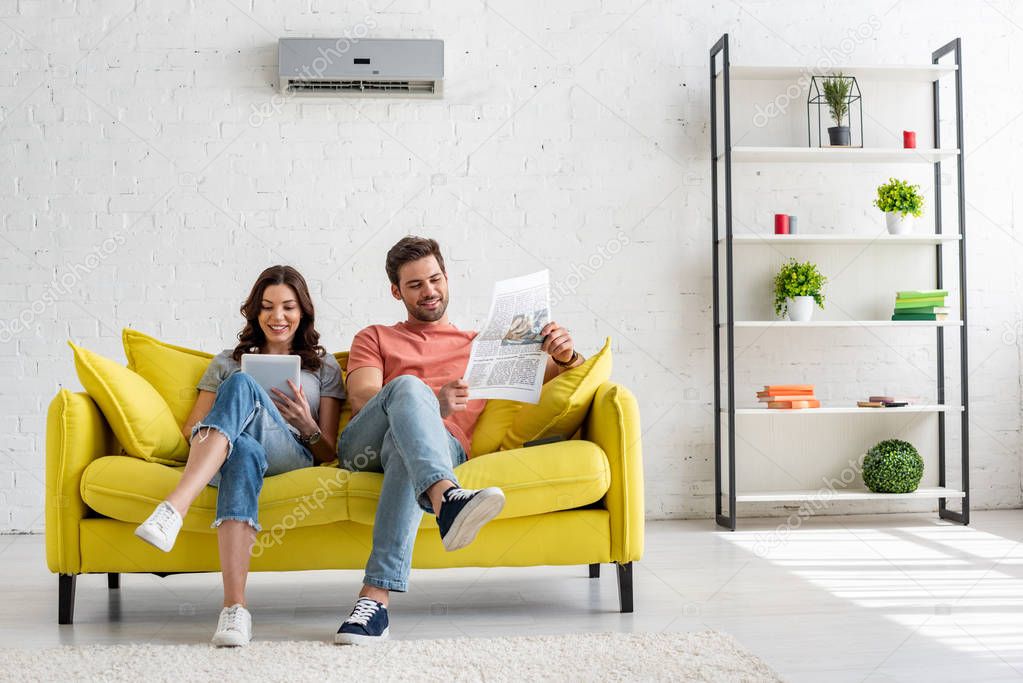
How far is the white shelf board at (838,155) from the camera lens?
4078 mm

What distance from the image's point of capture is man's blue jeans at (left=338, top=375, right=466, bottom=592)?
228 cm

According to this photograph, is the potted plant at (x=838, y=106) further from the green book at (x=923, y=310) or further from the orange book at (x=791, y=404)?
the orange book at (x=791, y=404)

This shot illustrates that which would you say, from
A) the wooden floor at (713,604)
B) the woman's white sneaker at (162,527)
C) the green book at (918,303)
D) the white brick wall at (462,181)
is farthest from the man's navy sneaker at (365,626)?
the green book at (918,303)

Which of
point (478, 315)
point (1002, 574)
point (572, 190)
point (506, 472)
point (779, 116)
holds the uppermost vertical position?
point (779, 116)

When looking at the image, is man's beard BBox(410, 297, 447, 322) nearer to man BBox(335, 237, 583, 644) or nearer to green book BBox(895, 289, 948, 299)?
man BBox(335, 237, 583, 644)

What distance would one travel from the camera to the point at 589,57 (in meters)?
4.27

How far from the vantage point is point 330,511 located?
2447mm

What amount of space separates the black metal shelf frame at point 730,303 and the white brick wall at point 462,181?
10 centimetres

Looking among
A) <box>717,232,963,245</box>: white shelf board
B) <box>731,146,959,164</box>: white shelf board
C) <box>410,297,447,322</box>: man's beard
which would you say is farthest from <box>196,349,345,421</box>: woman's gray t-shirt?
<box>731,146,959,164</box>: white shelf board

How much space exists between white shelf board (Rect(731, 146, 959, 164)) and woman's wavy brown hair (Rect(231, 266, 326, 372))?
2.05 meters

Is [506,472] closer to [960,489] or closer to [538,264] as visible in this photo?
[538,264]

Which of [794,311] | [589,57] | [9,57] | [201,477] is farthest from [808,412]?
[9,57]

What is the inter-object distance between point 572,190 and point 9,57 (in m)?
2.48

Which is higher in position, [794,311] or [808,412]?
[794,311]
